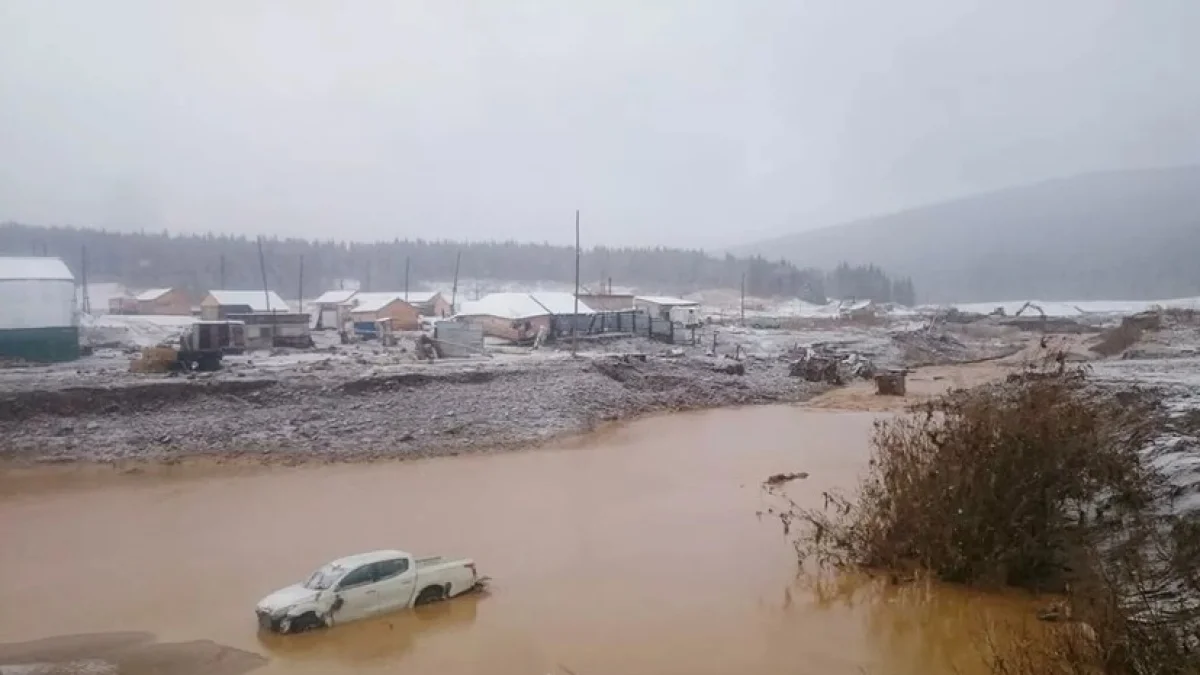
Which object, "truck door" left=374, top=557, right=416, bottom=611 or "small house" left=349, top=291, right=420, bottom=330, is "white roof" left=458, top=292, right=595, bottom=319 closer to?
"small house" left=349, top=291, right=420, bottom=330

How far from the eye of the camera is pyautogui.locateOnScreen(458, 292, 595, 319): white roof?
128 ft

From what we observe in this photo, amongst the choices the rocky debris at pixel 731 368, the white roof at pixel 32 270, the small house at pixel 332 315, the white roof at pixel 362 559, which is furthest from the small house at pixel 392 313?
the white roof at pixel 362 559

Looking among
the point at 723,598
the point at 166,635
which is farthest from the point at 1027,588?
the point at 166,635

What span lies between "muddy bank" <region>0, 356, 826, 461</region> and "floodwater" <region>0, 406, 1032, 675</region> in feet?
3.51

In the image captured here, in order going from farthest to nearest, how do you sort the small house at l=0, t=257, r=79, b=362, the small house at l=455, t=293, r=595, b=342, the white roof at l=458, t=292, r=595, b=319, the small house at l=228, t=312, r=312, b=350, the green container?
the white roof at l=458, t=292, r=595, b=319, the small house at l=455, t=293, r=595, b=342, the small house at l=228, t=312, r=312, b=350, the small house at l=0, t=257, r=79, b=362, the green container

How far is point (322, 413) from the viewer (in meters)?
21.8

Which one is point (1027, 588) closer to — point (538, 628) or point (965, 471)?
point (965, 471)

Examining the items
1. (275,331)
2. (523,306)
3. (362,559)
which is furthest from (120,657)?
(523,306)

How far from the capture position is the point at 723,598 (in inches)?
411

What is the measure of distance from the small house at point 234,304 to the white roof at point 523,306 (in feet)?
40.2

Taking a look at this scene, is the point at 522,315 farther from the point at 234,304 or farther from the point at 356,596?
the point at 356,596

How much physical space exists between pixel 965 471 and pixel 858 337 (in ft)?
132

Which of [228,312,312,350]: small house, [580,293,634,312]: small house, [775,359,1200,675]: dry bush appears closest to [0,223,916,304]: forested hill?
[580,293,634,312]: small house

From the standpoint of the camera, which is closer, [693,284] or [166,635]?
[166,635]
